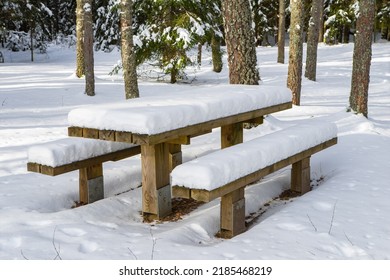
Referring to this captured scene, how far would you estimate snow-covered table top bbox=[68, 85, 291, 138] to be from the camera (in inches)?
189

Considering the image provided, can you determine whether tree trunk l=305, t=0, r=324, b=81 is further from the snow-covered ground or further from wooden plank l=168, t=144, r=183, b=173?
wooden plank l=168, t=144, r=183, b=173

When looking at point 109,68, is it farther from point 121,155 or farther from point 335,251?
point 335,251

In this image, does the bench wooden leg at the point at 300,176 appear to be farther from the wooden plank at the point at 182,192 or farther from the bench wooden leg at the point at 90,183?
the bench wooden leg at the point at 90,183

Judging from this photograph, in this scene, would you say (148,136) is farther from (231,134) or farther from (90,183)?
(231,134)

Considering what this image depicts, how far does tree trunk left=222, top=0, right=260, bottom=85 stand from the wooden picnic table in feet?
5.64

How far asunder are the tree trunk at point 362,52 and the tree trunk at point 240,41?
236cm

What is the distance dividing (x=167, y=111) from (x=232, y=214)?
1.24m

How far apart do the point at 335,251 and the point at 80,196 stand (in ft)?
10.2

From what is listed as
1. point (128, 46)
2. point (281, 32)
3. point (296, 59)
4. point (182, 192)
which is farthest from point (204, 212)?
point (281, 32)

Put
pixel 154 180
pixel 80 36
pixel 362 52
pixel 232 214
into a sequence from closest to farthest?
pixel 232 214 < pixel 154 180 < pixel 362 52 < pixel 80 36

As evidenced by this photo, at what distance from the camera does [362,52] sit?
952 centimetres

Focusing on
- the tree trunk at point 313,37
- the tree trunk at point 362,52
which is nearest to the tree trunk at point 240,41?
the tree trunk at point 362,52

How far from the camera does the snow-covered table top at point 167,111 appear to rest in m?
4.79

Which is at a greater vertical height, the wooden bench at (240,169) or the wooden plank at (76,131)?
the wooden plank at (76,131)
